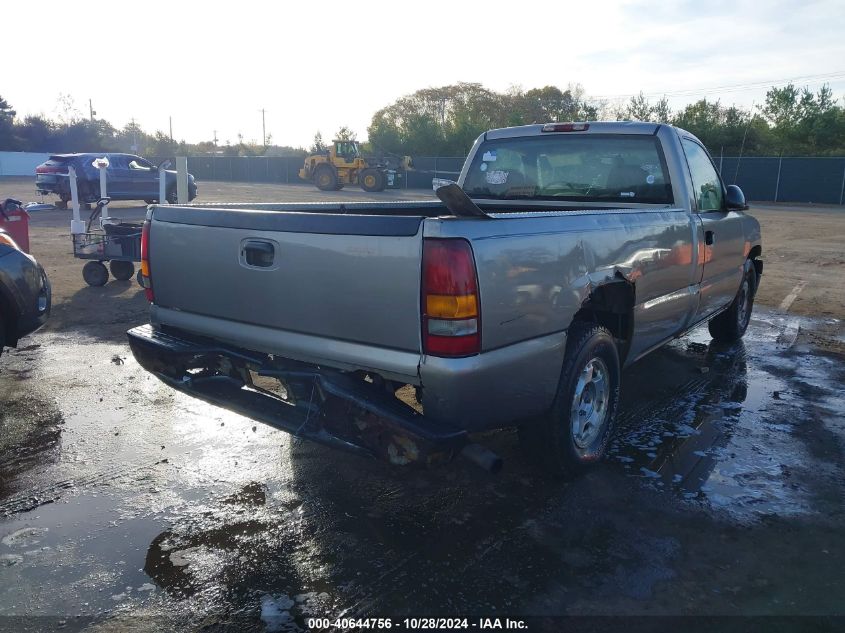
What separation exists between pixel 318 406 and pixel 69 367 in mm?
3685

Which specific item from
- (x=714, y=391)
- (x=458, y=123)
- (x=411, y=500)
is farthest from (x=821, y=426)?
(x=458, y=123)

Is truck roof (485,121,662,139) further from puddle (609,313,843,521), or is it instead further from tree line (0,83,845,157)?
tree line (0,83,845,157)

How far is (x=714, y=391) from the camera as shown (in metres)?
5.67

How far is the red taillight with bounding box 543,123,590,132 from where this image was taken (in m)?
5.45

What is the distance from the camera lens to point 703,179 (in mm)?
5688

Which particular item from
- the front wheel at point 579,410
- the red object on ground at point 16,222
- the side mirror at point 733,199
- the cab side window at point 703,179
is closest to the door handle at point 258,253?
the front wheel at point 579,410

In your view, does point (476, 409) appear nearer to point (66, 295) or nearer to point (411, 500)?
point (411, 500)

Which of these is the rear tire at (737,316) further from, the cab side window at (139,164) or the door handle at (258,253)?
the cab side window at (139,164)

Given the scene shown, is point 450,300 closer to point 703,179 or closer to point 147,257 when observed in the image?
point 147,257

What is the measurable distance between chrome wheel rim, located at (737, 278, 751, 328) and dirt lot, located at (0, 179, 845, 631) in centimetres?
169

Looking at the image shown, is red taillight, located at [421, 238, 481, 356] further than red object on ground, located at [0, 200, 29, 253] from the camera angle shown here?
No

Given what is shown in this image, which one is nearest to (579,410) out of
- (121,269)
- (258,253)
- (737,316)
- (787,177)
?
(258,253)

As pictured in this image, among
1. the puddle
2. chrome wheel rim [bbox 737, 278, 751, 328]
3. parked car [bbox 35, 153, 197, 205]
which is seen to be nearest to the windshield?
the puddle

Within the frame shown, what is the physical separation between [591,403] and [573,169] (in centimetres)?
→ 213
